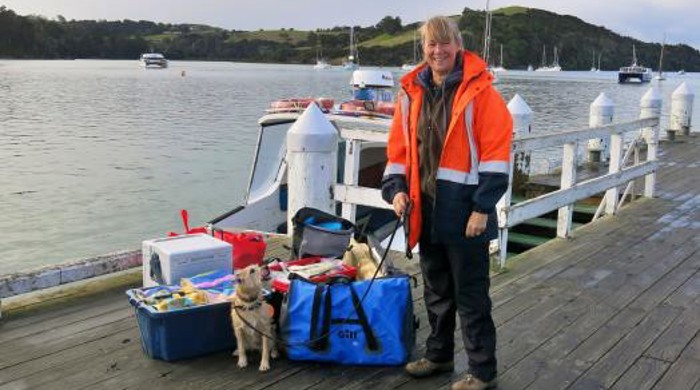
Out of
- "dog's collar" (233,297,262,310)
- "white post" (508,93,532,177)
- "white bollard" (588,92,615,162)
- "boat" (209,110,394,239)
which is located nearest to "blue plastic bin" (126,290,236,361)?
"dog's collar" (233,297,262,310)

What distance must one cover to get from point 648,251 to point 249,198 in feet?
18.4

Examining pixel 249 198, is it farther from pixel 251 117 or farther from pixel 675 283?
Answer: pixel 251 117

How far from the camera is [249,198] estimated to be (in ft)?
34.0

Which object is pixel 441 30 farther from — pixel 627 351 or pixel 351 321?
pixel 627 351

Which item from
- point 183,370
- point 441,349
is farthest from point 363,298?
point 183,370

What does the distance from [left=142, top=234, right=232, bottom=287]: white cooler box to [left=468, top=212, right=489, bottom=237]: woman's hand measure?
6.85ft

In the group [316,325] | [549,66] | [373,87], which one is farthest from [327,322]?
[549,66]

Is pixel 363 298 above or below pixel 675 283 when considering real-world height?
above

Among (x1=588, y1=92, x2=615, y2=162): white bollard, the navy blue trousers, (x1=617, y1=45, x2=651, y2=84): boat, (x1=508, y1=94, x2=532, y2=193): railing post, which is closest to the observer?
the navy blue trousers

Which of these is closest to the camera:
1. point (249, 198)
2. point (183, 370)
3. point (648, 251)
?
point (183, 370)

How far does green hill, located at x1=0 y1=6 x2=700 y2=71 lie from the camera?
150000 millimetres

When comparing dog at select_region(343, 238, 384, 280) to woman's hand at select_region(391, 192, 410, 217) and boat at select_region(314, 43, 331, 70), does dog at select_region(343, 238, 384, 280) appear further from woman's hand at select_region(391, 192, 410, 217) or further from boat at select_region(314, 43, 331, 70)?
boat at select_region(314, 43, 331, 70)

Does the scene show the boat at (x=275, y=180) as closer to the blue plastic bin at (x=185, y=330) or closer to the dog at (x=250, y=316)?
the blue plastic bin at (x=185, y=330)

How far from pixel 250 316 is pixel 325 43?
171596 mm
